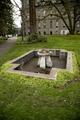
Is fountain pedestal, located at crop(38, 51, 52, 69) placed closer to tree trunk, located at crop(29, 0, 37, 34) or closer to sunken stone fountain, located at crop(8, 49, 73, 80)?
sunken stone fountain, located at crop(8, 49, 73, 80)

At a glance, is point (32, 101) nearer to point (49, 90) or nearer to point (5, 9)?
point (49, 90)

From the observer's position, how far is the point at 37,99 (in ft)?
16.8

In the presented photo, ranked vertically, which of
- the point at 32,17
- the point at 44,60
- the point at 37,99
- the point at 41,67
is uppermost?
the point at 32,17

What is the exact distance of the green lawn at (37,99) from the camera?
4357mm

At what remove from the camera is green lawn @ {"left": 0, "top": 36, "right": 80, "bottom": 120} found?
436 centimetres

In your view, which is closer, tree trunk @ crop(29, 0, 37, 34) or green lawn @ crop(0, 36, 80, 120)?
green lawn @ crop(0, 36, 80, 120)

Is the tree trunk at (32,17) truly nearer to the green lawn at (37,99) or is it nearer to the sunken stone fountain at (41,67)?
the sunken stone fountain at (41,67)

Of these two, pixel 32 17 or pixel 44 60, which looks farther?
pixel 32 17

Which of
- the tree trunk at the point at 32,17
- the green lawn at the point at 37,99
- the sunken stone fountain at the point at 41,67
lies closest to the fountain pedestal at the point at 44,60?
the sunken stone fountain at the point at 41,67

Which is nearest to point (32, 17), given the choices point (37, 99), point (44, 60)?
point (44, 60)

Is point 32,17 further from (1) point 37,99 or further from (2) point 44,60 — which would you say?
(1) point 37,99

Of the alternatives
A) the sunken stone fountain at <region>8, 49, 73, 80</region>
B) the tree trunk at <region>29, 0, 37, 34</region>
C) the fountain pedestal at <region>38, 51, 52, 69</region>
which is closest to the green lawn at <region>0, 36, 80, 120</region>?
the sunken stone fountain at <region>8, 49, 73, 80</region>

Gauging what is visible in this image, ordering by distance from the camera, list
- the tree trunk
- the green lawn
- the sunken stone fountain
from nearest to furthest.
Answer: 1. the green lawn
2. the sunken stone fountain
3. the tree trunk

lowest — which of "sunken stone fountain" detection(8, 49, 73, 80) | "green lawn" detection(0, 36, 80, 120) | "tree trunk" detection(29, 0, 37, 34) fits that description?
"green lawn" detection(0, 36, 80, 120)
